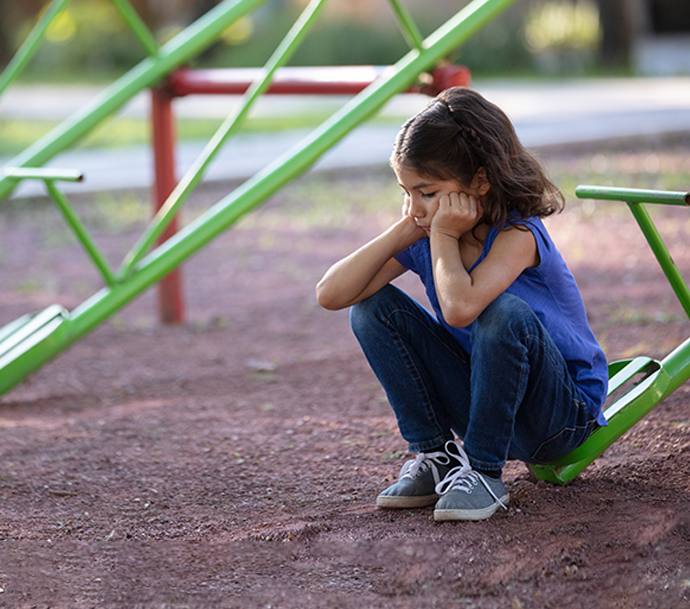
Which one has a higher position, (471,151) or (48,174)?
(48,174)

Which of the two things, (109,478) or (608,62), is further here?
(608,62)

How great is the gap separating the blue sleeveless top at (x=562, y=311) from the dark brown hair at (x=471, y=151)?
49mm

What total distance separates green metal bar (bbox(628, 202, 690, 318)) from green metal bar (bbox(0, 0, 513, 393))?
0.95m

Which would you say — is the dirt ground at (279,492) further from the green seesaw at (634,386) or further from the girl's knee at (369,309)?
the girl's knee at (369,309)

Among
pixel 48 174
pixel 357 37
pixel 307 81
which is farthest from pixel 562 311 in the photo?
pixel 357 37

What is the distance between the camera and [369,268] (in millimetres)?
1937

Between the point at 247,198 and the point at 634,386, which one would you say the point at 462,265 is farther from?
the point at 247,198

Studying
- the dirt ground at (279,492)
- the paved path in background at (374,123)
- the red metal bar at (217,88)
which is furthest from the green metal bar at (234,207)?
the paved path in background at (374,123)

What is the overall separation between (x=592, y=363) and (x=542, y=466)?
0.26m

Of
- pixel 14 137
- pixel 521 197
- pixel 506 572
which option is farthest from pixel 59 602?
pixel 14 137

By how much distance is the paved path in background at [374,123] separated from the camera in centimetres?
766

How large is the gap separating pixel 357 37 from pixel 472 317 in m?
13.8

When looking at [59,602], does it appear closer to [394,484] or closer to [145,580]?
[145,580]

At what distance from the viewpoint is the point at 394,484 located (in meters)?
2.05
